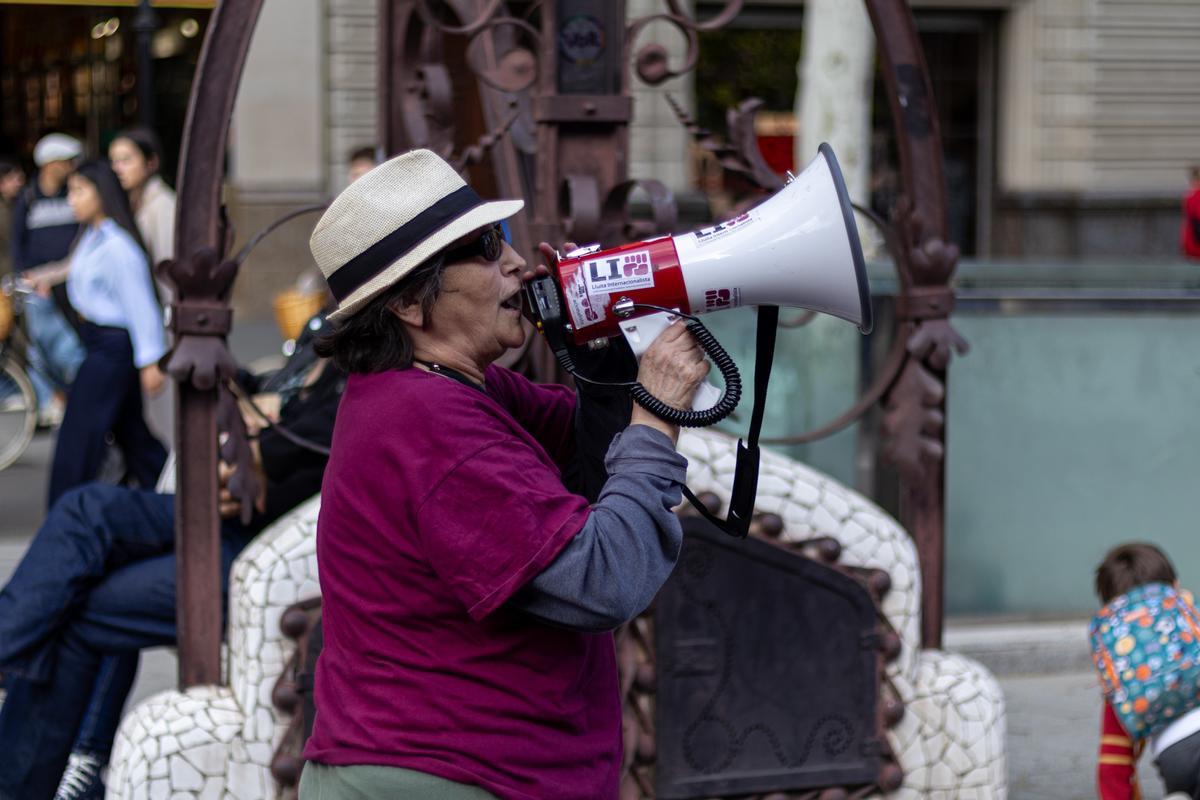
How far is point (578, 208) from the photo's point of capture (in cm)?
356

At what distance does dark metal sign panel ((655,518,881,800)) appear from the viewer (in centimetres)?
359

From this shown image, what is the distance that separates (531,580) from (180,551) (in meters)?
1.77

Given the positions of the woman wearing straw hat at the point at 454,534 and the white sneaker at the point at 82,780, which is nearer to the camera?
the woman wearing straw hat at the point at 454,534

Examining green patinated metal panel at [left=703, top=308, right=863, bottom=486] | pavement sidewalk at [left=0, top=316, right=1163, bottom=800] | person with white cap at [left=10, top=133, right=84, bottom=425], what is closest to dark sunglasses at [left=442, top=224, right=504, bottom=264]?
pavement sidewalk at [left=0, top=316, right=1163, bottom=800]

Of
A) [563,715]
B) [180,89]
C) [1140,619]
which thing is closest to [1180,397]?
[1140,619]

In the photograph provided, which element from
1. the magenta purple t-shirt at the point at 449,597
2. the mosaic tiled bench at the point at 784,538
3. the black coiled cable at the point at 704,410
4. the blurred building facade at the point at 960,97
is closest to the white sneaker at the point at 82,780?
the mosaic tiled bench at the point at 784,538

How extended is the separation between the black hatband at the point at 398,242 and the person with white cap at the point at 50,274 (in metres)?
7.52

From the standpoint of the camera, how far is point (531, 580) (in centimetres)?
210

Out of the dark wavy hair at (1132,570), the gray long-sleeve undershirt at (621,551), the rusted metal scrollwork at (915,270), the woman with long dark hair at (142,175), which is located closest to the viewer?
the gray long-sleeve undershirt at (621,551)

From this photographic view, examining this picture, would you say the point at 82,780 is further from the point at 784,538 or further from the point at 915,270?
the point at 915,270

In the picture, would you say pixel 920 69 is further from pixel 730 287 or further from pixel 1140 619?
pixel 730 287

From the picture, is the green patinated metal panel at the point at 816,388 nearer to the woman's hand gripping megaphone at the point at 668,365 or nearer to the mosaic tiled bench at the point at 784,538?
the mosaic tiled bench at the point at 784,538

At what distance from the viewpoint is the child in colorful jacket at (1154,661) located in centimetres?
379

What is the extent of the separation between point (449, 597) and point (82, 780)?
2402 millimetres
